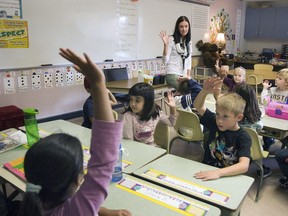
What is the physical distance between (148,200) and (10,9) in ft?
10.9

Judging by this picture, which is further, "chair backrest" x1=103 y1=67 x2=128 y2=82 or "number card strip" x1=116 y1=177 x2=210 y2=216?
"chair backrest" x1=103 y1=67 x2=128 y2=82

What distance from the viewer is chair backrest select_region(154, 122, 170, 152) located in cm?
230

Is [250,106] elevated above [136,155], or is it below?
above

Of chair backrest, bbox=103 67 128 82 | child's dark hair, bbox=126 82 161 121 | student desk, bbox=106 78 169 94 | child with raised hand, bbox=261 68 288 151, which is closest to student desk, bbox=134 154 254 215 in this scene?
child's dark hair, bbox=126 82 161 121

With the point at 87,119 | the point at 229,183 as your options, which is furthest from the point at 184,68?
the point at 229,183

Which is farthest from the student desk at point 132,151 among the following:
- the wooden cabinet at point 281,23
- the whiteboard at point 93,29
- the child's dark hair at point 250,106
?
the wooden cabinet at point 281,23

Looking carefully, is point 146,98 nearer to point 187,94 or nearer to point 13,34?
point 187,94

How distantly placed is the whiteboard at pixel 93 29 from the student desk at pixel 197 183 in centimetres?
293

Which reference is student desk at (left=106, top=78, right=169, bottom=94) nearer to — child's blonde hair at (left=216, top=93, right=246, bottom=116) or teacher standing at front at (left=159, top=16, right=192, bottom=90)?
teacher standing at front at (left=159, top=16, right=192, bottom=90)

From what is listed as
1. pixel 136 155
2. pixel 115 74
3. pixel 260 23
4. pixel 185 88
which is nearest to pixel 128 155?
pixel 136 155

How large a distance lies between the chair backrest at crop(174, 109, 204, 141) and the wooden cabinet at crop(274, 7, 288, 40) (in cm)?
683

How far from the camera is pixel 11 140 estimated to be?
188 centimetres

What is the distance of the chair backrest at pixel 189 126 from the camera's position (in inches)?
105

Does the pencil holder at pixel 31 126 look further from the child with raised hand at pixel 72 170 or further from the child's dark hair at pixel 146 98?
the child with raised hand at pixel 72 170
